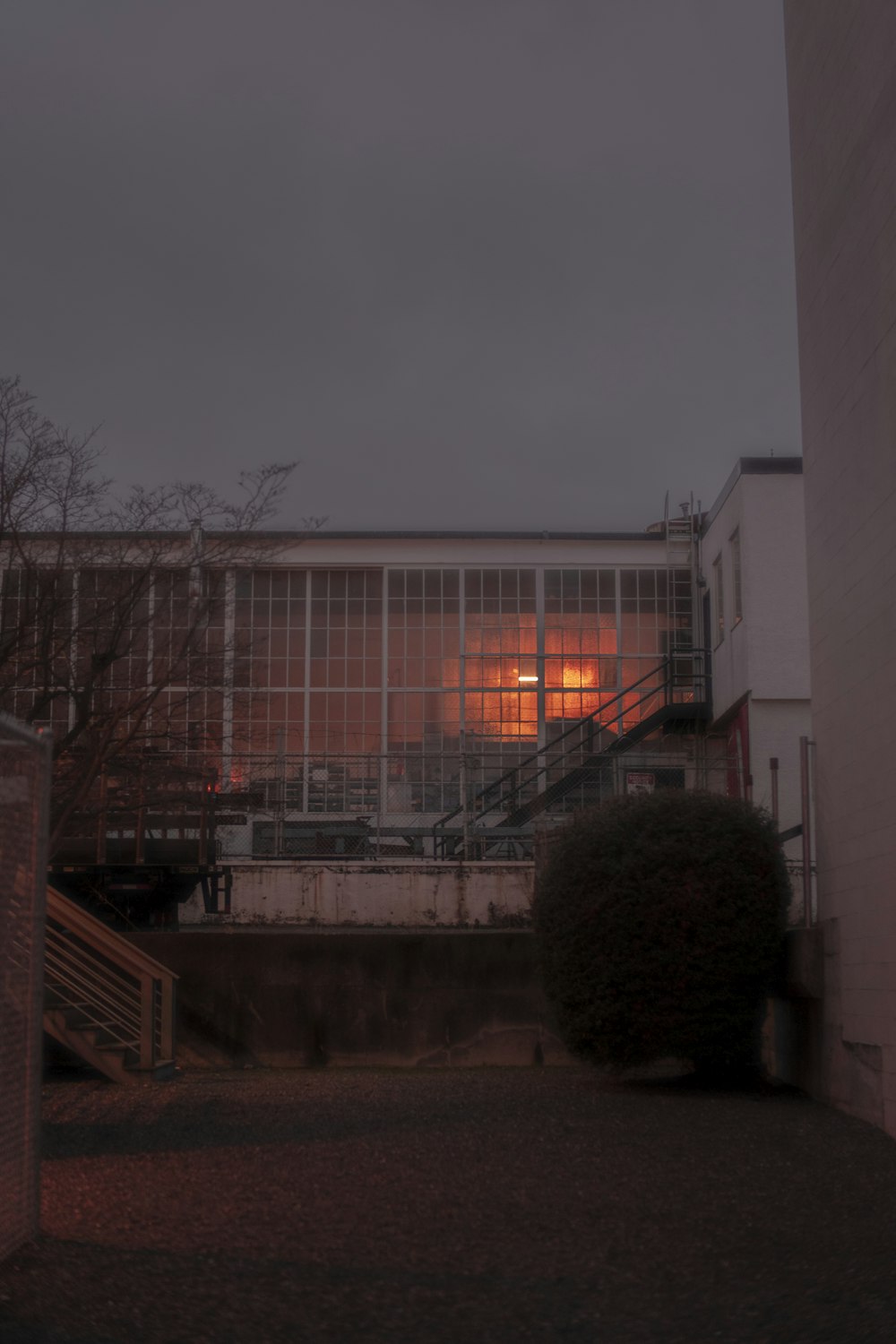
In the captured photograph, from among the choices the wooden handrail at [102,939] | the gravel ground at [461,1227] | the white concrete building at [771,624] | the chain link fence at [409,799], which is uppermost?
the white concrete building at [771,624]

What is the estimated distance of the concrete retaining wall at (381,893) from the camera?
18.0 m

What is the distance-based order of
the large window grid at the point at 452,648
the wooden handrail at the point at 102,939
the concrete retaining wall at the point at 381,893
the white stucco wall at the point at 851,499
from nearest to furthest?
the white stucco wall at the point at 851,499 → the wooden handrail at the point at 102,939 → the concrete retaining wall at the point at 381,893 → the large window grid at the point at 452,648

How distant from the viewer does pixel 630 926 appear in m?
11.7

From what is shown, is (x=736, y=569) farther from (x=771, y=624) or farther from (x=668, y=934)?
(x=668, y=934)

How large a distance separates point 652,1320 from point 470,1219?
5.73 ft

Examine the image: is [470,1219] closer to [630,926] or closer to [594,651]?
[630,926]

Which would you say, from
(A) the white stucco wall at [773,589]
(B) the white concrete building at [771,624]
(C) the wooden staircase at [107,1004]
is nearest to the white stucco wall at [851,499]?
(C) the wooden staircase at [107,1004]

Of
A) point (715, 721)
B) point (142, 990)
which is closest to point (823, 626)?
point (142, 990)

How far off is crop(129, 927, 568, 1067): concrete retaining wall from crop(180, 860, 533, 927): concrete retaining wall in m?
2.21

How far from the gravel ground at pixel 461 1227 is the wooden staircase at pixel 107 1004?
2204mm

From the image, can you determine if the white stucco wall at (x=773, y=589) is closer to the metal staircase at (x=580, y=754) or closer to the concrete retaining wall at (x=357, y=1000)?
the metal staircase at (x=580, y=754)

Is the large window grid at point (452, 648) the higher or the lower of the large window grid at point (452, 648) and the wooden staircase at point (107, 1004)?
the higher

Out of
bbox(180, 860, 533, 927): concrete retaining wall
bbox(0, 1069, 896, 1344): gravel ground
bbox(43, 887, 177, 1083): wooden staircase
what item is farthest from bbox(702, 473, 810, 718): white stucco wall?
bbox(0, 1069, 896, 1344): gravel ground

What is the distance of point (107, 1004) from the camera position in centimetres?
1445
